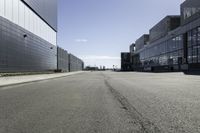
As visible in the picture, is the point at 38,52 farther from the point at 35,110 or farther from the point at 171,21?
the point at 35,110

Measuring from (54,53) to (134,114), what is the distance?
81.2m

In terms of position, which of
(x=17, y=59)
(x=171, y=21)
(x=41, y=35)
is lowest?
(x=17, y=59)

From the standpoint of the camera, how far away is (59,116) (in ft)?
27.2

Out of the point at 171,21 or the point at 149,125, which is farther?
the point at 171,21

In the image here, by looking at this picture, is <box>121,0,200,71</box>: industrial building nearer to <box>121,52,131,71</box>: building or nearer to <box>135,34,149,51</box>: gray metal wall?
<box>135,34,149,51</box>: gray metal wall

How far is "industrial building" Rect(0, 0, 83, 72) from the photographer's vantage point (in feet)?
135

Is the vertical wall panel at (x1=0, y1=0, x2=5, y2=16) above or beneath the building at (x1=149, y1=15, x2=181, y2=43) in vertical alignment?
beneath

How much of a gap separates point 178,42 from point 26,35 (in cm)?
4420

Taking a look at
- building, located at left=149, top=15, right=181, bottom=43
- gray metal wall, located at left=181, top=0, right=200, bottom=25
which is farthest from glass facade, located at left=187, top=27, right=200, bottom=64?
building, located at left=149, top=15, right=181, bottom=43

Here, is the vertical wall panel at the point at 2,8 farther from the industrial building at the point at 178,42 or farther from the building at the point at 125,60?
the building at the point at 125,60

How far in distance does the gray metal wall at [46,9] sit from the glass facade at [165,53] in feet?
114

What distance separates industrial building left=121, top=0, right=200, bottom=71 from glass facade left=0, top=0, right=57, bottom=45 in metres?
34.8

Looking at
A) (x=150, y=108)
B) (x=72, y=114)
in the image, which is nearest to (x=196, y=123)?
(x=150, y=108)

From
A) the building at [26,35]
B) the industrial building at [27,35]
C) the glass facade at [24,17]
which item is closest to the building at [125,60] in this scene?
the industrial building at [27,35]
